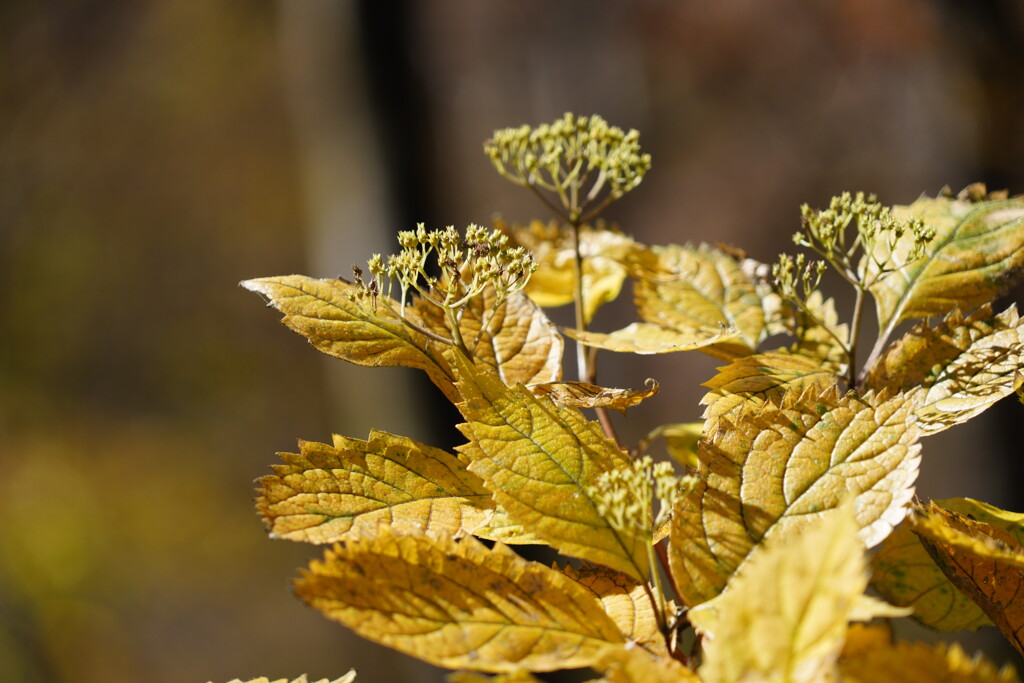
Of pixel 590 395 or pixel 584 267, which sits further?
pixel 584 267

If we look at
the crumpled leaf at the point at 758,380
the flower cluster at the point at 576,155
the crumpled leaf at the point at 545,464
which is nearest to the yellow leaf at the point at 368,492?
the crumpled leaf at the point at 545,464

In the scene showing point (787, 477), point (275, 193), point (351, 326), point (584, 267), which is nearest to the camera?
point (787, 477)

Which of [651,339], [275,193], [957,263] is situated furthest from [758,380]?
[275,193]

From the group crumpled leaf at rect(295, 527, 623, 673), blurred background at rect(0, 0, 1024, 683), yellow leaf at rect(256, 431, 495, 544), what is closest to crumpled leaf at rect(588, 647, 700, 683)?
crumpled leaf at rect(295, 527, 623, 673)

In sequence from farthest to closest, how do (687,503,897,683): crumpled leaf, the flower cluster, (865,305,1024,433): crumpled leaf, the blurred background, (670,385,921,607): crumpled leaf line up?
the blurred background < the flower cluster < (865,305,1024,433): crumpled leaf < (670,385,921,607): crumpled leaf < (687,503,897,683): crumpled leaf

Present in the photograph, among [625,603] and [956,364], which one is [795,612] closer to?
[625,603]

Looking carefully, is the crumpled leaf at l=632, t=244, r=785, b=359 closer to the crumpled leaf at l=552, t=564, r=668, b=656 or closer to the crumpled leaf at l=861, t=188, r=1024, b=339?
the crumpled leaf at l=861, t=188, r=1024, b=339

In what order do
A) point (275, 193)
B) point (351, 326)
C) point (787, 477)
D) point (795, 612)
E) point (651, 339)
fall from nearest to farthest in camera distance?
1. point (795, 612)
2. point (787, 477)
3. point (351, 326)
4. point (651, 339)
5. point (275, 193)

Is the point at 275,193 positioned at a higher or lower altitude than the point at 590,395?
higher
